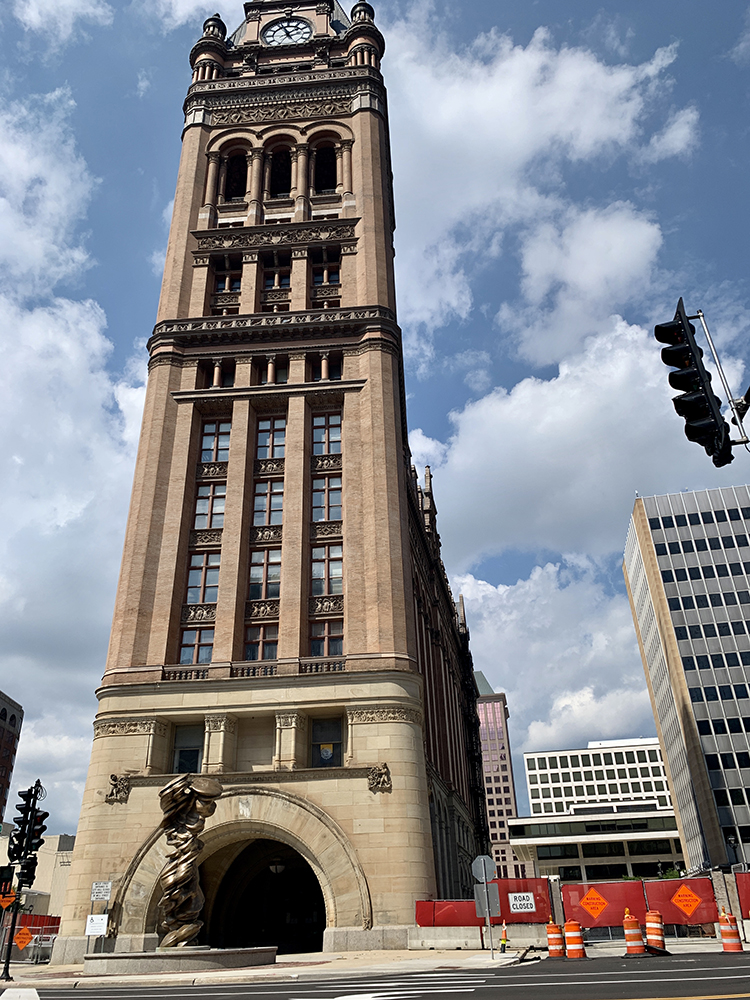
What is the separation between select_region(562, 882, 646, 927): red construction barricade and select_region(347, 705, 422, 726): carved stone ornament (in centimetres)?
978

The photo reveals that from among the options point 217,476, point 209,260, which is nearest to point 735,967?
point 217,476

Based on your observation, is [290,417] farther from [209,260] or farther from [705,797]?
[705,797]

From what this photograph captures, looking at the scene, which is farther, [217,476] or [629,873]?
[629,873]

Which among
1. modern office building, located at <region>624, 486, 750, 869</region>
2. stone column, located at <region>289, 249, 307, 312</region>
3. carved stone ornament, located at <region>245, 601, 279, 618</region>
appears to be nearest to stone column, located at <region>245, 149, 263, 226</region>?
stone column, located at <region>289, 249, 307, 312</region>

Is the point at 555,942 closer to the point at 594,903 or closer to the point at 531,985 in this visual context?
the point at 594,903

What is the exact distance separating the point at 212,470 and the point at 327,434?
22.0 feet

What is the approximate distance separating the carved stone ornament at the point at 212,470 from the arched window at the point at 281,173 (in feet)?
80.8

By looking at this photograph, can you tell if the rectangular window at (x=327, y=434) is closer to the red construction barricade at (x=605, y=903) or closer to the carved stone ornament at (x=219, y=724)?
the carved stone ornament at (x=219, y=724)

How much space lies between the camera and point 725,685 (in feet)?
307

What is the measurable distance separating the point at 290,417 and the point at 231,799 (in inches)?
797

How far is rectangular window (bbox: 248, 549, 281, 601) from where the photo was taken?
127 feet

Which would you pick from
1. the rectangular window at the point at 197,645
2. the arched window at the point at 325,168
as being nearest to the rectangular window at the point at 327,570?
the rectangular window at the point at 197,645

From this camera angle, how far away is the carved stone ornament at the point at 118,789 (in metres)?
32.8

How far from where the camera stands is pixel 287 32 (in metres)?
65.1
